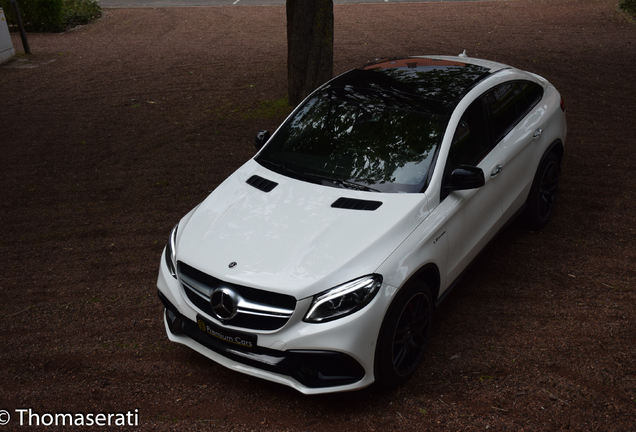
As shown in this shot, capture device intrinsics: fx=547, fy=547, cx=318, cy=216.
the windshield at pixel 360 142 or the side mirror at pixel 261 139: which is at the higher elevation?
the windshield at pixel 360 142

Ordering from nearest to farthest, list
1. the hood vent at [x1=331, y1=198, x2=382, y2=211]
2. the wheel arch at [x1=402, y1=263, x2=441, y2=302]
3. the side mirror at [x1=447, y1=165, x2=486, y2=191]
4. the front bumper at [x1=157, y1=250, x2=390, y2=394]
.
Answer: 1. the front bumper at [x1=157, y1=250, x2=390, y2=394]
2. the wheel arch at [x1=402, y1=263, x2=441, y2=302]
3. the hood vent at [x1=331, y1=198, x2=382, y2=211]
4. the side mirror at [x1=447, y1=165, x2=486, y2=191]

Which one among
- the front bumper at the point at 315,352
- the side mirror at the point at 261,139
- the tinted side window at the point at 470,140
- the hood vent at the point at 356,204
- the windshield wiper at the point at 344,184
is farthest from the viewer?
the side mirror at the point at 261,139

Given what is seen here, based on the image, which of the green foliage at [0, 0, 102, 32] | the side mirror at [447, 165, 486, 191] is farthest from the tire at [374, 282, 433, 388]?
the green foliage at [0, 0, 102, 32]

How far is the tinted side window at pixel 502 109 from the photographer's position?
4953 mm

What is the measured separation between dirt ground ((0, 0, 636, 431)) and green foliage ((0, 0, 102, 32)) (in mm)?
5794

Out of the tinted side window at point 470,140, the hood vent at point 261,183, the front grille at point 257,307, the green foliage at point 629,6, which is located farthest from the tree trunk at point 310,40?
the green foliage at point 629,6

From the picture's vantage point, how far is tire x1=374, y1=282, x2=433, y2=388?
11.9 ft

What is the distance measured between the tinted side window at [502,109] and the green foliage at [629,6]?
1363cm

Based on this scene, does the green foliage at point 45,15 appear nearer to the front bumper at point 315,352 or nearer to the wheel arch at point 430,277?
the front bumper at point 315,352

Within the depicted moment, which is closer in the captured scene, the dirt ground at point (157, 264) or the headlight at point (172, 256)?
the dirt ground at point (157, 264)

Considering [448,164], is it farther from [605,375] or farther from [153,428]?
[153,428]

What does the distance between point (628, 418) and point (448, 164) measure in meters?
2.14

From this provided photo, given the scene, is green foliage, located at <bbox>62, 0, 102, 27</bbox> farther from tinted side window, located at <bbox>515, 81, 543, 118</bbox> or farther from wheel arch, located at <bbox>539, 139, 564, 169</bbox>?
wheel arch, located at <bbox>539, 139, 564, 169</bbox>

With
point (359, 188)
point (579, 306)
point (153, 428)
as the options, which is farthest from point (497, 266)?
point (153, 428)
